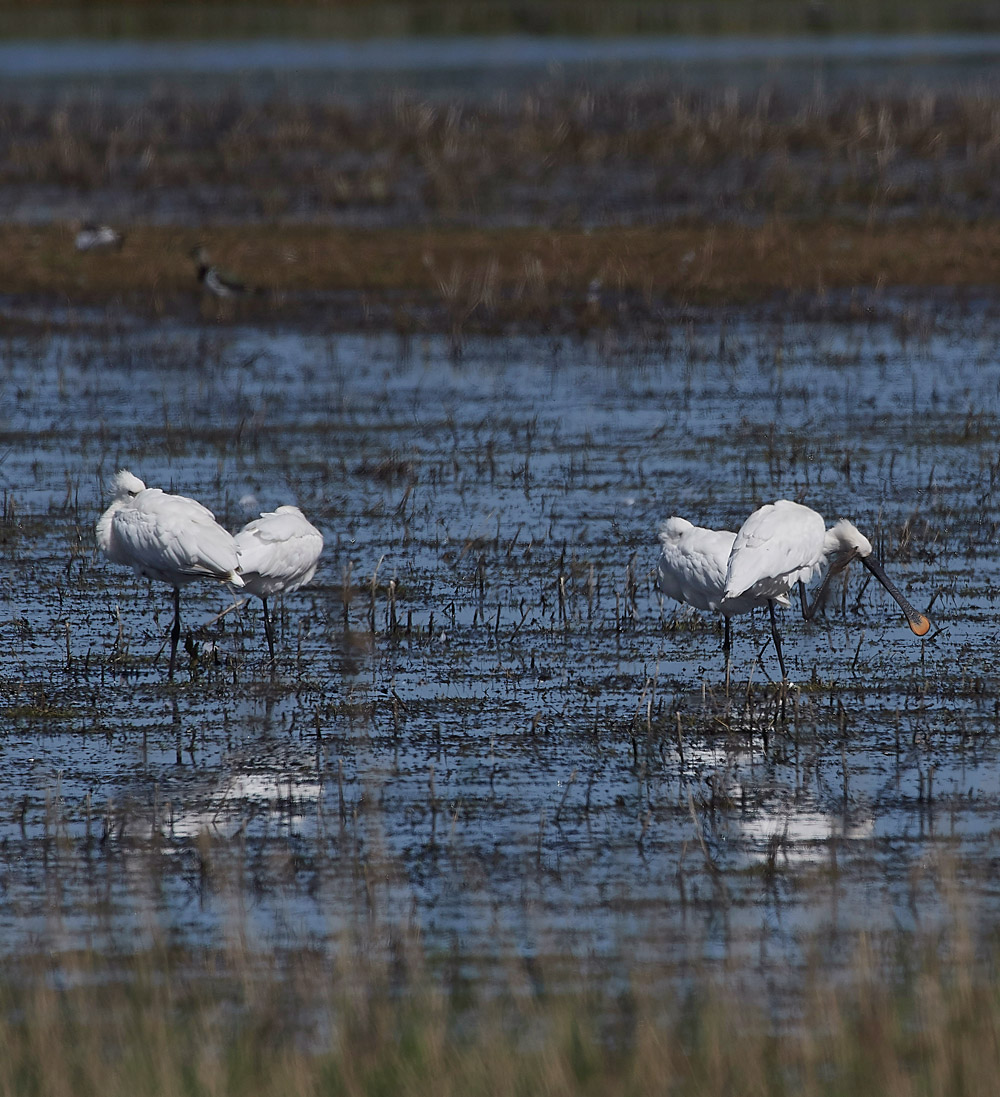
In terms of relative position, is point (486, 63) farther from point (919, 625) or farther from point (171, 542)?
point (919, 625)

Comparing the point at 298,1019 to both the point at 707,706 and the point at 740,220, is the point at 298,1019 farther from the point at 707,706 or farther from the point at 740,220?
the point at 740,220

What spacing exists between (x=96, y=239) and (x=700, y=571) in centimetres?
1464

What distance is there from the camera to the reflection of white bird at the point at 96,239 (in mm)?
22406

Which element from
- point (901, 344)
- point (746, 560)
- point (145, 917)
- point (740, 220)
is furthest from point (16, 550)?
point (740, 220)

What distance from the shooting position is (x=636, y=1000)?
5.21m

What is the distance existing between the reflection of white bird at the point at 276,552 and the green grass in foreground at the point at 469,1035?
392cm

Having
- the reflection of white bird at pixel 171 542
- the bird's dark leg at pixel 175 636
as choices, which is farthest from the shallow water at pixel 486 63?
the bird's dark leg at pixel 175 636

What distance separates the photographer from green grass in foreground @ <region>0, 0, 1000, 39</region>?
51.8 metres

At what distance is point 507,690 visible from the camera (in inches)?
342

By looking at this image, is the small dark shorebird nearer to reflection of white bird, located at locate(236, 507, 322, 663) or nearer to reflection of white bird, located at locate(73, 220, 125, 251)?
reflection of white bird, located at locate(73, 220, 125, 251)

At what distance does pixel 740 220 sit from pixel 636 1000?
1964 cm

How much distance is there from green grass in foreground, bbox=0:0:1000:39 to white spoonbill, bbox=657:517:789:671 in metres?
43.6

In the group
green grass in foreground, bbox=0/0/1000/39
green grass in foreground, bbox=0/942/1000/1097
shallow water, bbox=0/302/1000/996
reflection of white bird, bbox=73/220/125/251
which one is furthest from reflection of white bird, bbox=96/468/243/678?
green grass in foreground, bbox=0/0/1000/39

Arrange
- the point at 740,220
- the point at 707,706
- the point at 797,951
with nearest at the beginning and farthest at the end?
the point at 797,951, the point at 707,706, the point at 740,220
